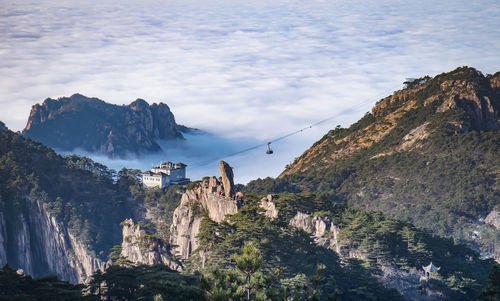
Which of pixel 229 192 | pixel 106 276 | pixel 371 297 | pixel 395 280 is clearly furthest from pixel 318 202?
pixel 106 276

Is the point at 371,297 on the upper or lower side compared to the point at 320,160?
lower

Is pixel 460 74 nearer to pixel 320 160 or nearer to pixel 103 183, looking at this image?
pixel 320 160

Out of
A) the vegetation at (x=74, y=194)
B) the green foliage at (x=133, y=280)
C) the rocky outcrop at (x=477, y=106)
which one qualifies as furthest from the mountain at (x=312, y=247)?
the rocky outcrop at (x=477, y=106)

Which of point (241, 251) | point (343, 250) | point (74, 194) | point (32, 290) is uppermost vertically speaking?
point (74, 194)

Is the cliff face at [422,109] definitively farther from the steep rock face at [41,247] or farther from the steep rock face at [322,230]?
the steep rock face at [322,230]

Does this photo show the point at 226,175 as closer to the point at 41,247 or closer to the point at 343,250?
the point at 343,250

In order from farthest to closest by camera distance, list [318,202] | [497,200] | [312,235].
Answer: [497,200]
[318,202]
[312,235]

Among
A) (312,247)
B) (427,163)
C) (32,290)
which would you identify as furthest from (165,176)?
(32,290)
